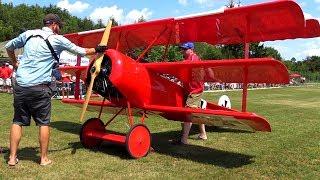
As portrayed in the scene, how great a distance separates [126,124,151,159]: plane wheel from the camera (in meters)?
6.56

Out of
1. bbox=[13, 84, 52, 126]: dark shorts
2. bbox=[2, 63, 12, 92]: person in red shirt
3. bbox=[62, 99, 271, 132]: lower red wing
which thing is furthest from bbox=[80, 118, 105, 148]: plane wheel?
bbox=[2, 63, 12, 92]: person in red shirt

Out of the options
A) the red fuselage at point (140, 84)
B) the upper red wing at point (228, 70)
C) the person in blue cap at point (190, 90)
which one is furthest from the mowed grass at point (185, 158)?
the upper red wing at point (228, 70)

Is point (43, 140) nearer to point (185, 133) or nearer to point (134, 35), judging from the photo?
point (185, 133)

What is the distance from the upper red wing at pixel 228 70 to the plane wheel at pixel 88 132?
Result: 4.56ft

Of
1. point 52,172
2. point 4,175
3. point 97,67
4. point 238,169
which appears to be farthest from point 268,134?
point 4,175

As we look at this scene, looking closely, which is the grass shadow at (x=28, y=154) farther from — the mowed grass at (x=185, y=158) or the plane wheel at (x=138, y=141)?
the plane wheel at (x=138, y=141)

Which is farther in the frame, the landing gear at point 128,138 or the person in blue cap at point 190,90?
the person in blue cap at point 190,90

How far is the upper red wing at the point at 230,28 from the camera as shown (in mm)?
7027

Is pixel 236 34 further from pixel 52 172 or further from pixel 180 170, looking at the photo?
pixel 52 172

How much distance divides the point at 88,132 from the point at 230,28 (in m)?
3.54

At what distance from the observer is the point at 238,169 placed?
6.07 meters

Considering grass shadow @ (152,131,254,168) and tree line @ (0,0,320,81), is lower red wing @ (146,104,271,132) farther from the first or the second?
tree line @ (0,0,320,81)

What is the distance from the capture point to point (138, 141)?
670 centimetres

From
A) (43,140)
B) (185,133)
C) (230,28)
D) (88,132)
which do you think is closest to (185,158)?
(185,133)
